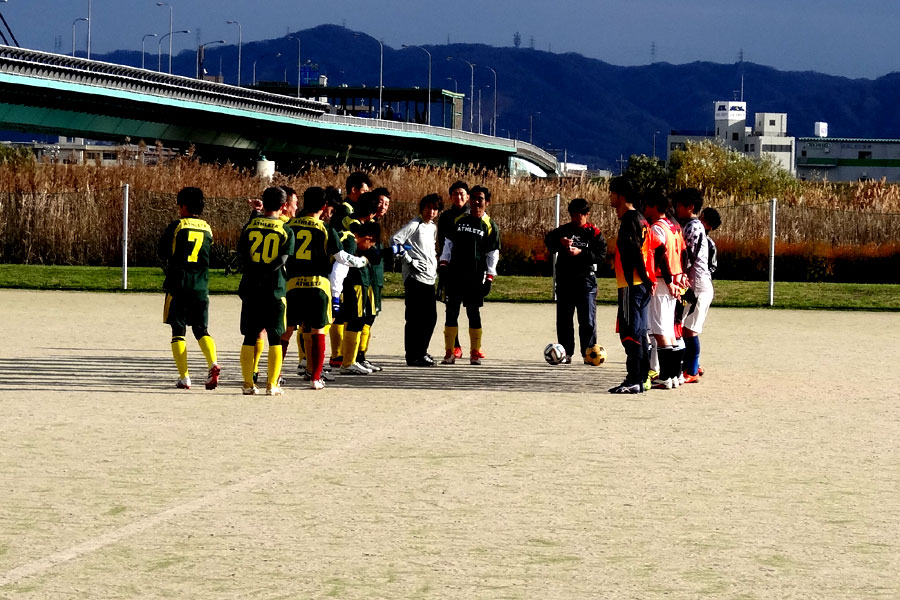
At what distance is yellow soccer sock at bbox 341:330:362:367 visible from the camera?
14852mm

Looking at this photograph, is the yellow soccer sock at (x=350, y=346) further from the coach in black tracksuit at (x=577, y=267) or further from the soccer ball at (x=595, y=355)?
the soccer ball at (x=595, y=355)

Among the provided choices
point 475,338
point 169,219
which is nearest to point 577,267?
point 475,338

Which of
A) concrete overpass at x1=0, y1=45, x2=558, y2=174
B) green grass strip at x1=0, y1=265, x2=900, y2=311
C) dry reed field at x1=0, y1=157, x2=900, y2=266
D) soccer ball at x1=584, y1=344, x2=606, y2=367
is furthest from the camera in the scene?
concrete overpass at x1=0, y1=45, x2=558, y2=174

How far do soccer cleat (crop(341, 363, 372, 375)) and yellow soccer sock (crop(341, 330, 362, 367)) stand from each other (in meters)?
0.05

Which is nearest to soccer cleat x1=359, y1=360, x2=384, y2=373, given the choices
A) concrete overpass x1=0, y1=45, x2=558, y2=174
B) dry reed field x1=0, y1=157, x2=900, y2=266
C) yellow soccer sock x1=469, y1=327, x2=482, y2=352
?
yellow soccer sock x1=469, y1=327, x2=482, y2=352

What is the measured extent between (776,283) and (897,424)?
20.0m

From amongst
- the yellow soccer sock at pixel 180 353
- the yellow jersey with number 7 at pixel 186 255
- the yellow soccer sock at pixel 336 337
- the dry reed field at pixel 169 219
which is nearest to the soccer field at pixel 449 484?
the yellow soccer sock at pixel 180 353

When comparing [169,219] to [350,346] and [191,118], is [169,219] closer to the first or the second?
[350,346]

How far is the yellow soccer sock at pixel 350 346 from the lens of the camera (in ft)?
48.7

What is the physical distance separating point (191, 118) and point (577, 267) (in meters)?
59.5

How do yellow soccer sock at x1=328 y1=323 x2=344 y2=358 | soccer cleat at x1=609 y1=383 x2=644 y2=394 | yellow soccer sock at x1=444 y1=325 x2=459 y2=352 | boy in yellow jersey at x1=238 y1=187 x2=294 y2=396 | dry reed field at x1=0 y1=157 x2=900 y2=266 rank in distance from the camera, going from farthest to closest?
dry reed field at x1=0 y1=157 x2=900 y2=266 → yellow soccer sock at x1=444 y1=325 x2=459 y2=352 → yellow soccer sock at x1=328 y1=323 x2=344 y2=358 → soccer cleat at x1=609 y1=383 x2=644 y2=394 → boy in yellow jersey at x1=238 y1=187 x2=294 y2=396

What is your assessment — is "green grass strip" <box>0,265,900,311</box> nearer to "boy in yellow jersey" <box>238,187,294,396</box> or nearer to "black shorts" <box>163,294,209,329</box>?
"black shorts" <box>163,294,209,329</box>

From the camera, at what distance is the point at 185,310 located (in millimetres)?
13156

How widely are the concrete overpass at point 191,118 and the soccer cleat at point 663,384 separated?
43763 millimetres
